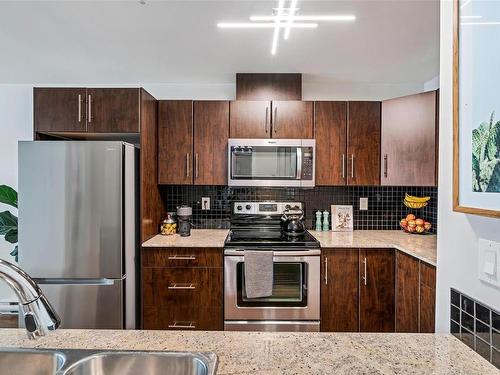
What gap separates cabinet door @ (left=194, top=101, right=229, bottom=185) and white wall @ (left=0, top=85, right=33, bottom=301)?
1.99 m

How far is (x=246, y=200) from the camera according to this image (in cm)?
311

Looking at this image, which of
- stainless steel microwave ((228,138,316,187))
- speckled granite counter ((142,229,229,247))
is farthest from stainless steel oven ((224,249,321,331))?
stainless steel microwave ((228,138,316,187))

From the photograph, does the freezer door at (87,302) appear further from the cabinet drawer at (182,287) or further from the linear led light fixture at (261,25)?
the linear led light fixture at (261,25)

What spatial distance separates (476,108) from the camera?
33.7 inches

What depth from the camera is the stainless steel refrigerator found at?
2.18 meters

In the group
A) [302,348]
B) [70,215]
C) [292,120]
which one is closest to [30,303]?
[302,348]

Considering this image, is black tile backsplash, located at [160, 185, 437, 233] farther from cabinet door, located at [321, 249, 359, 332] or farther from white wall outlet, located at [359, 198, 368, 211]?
cabinet door, located at [321, 249, 359, 332]

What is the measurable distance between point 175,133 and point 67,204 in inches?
40.7

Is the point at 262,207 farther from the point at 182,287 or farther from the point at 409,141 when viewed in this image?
the point at 409,141

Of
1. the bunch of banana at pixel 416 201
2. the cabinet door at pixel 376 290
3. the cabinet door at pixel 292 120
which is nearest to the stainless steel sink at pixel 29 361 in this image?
the cabinet door at pixel 376 290

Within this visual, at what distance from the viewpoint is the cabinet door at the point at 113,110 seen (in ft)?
7.94

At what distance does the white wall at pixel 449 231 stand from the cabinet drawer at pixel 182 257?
1604mm

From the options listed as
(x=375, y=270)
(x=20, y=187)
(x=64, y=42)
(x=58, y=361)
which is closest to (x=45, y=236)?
(x=20, y=187)

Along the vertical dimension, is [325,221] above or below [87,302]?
above
